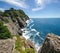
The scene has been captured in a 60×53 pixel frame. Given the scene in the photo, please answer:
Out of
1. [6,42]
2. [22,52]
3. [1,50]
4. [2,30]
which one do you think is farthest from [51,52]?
[2,30]

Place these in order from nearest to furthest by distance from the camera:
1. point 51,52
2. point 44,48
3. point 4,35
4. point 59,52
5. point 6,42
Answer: point 59,52
point 51,52
point 44,48
point 6,42
point 4,35

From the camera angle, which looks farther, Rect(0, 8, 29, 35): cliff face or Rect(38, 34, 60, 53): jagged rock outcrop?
Rect(0, 8, 29, 35): cliff face

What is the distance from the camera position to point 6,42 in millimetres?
22891

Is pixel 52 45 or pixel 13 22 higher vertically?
pixel 52 45

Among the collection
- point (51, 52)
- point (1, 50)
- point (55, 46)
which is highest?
point (55, 46)

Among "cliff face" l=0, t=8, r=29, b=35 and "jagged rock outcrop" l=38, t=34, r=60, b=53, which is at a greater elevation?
"jagged rock outcrop" l=38, t=34, r=60, b=53

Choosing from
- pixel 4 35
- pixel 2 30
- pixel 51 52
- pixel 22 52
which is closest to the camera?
pixel 51 52

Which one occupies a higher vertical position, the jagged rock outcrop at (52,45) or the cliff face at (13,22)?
the jagged rock outcrop at (52,45)

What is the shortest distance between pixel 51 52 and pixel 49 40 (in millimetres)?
1522

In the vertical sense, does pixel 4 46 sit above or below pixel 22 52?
above

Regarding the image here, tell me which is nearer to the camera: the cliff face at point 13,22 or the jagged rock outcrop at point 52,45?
the jagged rock outcrop at point 52,45

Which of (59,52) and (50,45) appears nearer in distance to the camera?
(59,52)

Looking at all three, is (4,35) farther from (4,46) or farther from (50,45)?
(50,45)

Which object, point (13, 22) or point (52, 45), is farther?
point (13, 22)
